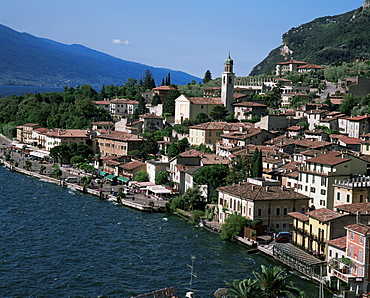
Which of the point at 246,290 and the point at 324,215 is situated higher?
the point at 324,215

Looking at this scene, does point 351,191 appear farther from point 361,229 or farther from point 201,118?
point 201,118

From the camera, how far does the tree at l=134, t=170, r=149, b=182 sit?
62562 mm

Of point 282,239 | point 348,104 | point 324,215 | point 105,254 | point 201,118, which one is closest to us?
point 324,215

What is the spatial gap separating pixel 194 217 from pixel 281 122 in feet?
92.9

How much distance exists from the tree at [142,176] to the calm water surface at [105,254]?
8297mm

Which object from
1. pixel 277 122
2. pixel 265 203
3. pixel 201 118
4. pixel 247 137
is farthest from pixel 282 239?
pixel 201 118

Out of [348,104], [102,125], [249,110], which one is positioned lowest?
[102,125]

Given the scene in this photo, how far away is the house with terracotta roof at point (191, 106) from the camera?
8269 centimetres

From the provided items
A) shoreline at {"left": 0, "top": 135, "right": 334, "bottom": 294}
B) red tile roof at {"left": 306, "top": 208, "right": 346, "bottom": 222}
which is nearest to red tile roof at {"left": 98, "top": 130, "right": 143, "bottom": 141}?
shoreline at {"left": 0, "top": 135, "right": 334, "bottom": 294}

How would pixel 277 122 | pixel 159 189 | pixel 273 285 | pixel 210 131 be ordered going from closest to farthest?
pixel 273 285
pixel 159 189
pixel 277 122
pixel 210 131

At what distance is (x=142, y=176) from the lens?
62750mm

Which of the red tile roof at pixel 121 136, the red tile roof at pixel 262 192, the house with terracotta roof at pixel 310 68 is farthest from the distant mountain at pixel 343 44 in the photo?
the red tile roof at pixel 262 192

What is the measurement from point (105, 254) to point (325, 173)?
17.7m

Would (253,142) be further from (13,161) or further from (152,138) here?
(13,161)
